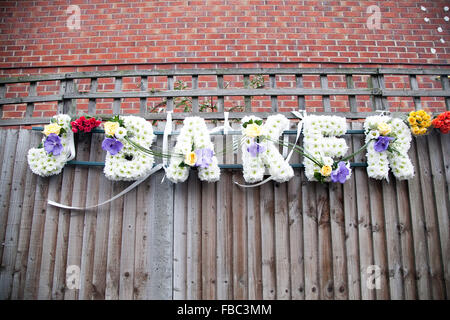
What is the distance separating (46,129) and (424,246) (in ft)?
11.3

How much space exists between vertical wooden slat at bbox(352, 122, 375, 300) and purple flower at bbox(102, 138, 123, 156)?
82.8 inches

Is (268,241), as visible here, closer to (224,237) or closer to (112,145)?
(224,237)

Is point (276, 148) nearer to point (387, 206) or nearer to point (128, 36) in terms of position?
point (387, 206)

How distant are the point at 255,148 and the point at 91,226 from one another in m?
1.58

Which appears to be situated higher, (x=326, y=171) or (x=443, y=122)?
(x=443, y=122)

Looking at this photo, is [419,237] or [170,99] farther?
[170,99]

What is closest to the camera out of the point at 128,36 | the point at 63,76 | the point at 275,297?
the point at 275,297

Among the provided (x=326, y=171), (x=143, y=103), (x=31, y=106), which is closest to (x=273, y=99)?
(x=326, y=171)

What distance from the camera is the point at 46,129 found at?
3.11 m

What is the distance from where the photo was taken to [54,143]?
3.09 metres

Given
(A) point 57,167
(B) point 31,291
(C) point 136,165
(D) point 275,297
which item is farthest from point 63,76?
(D) point 275,297

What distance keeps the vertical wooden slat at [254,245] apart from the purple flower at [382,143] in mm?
1109

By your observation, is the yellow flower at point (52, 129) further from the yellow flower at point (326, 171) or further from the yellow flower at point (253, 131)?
the yellow flower at point (326, 171)

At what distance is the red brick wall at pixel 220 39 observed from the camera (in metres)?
4.49
